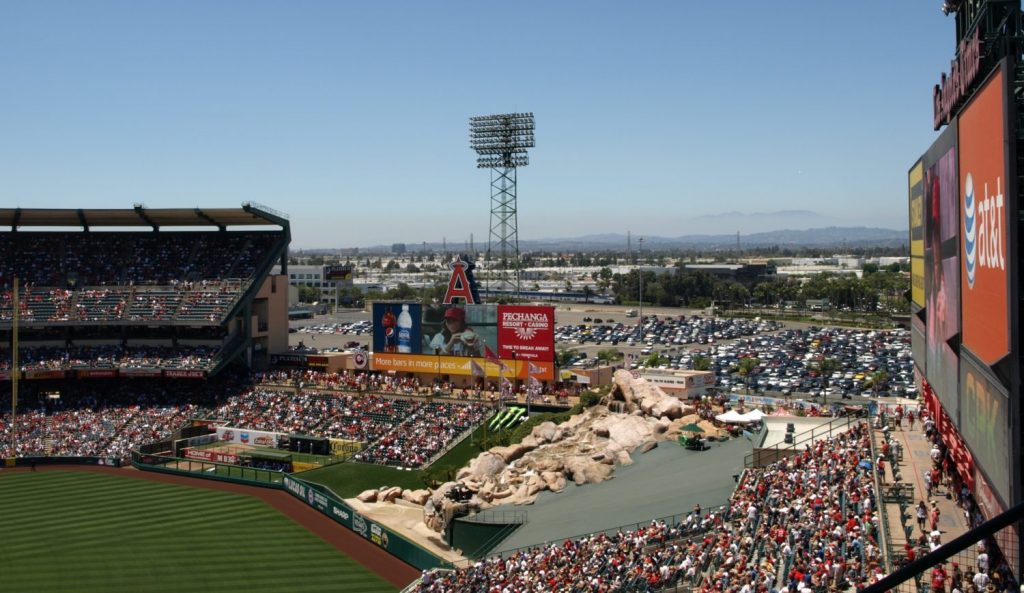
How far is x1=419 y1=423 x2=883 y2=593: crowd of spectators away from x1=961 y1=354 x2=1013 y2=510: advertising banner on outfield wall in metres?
2.53

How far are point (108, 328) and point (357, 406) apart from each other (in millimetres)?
17881

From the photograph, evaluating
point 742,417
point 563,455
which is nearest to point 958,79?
point 742,417

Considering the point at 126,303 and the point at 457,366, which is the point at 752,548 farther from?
the point at 126,303

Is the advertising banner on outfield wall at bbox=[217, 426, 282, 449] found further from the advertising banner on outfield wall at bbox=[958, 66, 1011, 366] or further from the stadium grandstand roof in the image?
the advertising banner on outfield wall at bbox=[958, 66, 1011, 366]

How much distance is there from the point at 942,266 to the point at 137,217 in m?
51.5

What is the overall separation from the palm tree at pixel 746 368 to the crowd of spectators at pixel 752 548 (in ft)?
122

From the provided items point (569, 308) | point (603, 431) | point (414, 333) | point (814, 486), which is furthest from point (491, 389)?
point (569, 308)

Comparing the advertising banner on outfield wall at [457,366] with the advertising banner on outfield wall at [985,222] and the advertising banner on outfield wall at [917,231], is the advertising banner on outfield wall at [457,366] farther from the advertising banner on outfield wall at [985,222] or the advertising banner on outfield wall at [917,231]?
the advertising banner on outfield wall at [985,222]

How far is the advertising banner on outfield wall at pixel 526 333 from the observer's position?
1812 inches

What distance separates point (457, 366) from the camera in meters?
49.4

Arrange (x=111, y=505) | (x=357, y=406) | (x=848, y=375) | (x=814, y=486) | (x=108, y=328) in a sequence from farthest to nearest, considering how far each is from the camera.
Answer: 1. (x=848, y=375)
2. (x=108, y=328)
3. (x=357, y=406)
4. (x=111, y=505)
5. (x=814, y=486)

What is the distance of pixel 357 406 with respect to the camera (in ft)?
159

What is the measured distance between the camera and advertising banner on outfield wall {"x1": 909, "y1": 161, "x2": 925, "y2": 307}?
23188mm

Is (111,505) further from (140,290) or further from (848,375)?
(848,375)
